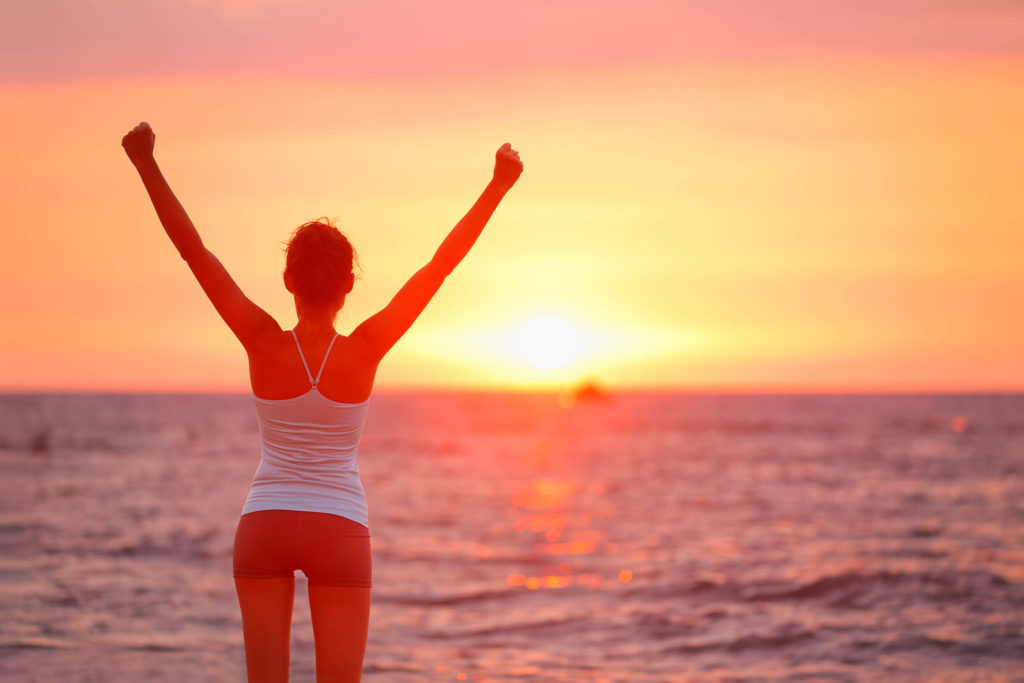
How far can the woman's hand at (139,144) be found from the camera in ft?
10.6

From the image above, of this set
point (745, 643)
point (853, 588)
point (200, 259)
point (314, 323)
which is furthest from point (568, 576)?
point (200, 259)

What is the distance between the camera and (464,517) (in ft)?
79.5

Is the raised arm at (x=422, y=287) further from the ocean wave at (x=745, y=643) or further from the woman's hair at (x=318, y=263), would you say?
the ocean wave at (x=745, y=643)

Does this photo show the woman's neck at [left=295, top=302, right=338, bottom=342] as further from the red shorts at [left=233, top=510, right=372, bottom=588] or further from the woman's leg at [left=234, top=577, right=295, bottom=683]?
the woman's leg at [left=234, top=577, right=295, bottom=683]

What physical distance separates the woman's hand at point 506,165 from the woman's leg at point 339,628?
1420 mm

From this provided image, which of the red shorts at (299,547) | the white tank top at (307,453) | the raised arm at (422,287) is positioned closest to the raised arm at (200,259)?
the white tank top at (307,453)

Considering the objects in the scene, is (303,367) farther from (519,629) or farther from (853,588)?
(853,588)

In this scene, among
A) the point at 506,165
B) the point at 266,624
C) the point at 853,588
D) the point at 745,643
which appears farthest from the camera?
the point at 853,588

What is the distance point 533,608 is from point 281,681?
10.4 meters

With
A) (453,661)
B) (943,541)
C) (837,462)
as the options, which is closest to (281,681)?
(453,661)

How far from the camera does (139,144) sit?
324cm

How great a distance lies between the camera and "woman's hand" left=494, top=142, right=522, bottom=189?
3404mm

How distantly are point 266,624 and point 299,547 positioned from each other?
0.30 metres

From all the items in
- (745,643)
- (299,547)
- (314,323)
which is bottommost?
(745,643)
